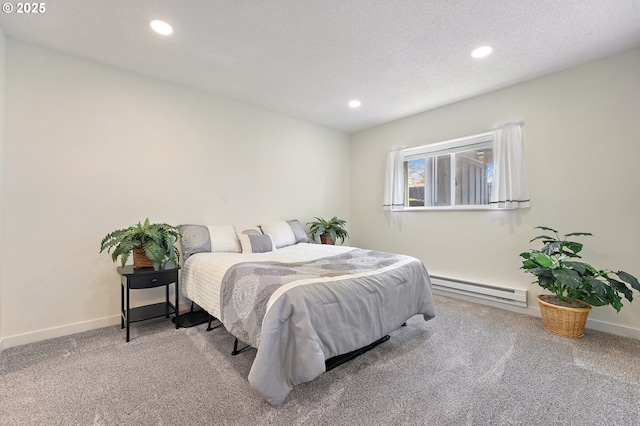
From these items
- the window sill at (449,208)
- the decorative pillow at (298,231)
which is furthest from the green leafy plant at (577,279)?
the decorative pillow at (298,231)

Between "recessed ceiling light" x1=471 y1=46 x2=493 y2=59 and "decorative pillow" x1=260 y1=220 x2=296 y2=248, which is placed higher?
"recessed ceiling light" x1=471 y1=46 x2=493 y2=59

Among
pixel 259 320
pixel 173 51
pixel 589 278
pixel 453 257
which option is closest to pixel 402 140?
pixel 453 257

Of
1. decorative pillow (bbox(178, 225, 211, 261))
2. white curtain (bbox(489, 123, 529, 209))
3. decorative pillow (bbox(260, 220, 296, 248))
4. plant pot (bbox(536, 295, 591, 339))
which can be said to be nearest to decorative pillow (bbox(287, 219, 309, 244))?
decorative pillow (bbox(260, 220, 296, 248))

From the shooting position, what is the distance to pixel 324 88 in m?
3.15

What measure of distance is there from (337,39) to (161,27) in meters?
1.39

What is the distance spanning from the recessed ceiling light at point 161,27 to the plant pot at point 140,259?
1.82 m

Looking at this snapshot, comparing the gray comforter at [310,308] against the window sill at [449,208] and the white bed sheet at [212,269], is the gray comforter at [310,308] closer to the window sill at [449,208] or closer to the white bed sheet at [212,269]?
the white bed sheet at [212,269]

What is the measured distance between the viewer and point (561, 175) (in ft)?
9.07

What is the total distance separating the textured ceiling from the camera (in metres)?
1.91

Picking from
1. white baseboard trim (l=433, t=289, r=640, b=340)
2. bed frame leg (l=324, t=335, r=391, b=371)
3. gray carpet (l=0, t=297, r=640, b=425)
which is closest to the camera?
gray carpet (l=0, t=297, r=640, b=425)

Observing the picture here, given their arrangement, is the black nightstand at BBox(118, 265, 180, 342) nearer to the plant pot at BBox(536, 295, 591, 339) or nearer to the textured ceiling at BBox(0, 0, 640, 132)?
the textured ceiling at BBox(0, 0, 640, 132)

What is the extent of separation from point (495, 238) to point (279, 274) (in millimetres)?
2699

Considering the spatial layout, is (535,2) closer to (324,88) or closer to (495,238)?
(324,88)

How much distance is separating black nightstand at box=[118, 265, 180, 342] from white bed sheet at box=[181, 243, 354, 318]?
0.56 feet
